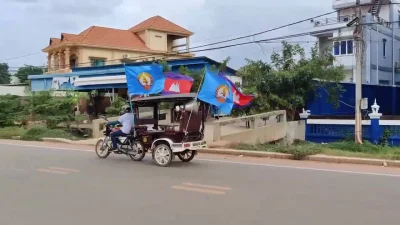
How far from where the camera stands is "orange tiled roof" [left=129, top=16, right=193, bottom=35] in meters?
49.9

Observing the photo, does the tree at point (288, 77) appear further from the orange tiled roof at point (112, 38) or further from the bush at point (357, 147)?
the orange tiled roof at point (112, 38)

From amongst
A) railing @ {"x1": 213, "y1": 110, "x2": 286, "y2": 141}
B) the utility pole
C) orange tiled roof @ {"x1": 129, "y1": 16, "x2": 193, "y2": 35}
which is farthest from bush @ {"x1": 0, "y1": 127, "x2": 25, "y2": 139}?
orange tiled roof @ {"x1": 129, "y1": 16, "x2": 193, "y2": 35}

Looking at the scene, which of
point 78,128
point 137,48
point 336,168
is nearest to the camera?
point 336,168

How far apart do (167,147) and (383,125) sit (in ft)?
33.9

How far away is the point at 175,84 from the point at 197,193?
565cm

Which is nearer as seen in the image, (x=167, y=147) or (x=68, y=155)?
(x=167, y=147)

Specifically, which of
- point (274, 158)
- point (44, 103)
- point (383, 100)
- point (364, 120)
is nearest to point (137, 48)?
point (44, 103)

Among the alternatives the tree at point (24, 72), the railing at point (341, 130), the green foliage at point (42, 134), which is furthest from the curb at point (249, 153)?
the tree at point (24, 72)

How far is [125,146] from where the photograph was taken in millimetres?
13078

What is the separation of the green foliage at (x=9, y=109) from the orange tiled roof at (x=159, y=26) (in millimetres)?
23425

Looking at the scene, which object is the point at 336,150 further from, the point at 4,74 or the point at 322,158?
the point at 4,74

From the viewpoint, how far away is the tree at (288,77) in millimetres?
19250

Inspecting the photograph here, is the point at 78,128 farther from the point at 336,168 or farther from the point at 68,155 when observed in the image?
the point at 336,168

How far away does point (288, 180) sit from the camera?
31.4 feet
